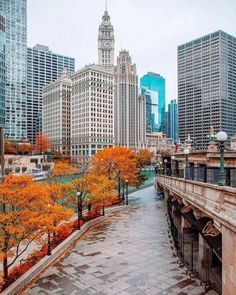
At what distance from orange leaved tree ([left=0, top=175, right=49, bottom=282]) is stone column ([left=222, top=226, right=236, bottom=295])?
450 inches

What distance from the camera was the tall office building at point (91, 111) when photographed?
15688 centimetres

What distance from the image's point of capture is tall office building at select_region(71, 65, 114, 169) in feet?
515

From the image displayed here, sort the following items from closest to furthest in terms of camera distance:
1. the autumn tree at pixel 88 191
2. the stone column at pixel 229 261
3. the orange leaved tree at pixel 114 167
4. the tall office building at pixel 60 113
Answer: the stone column at pixel 229 261 → the autumn tree at pixel 88 191 → the orange leaved tree at pixel 114 167 → the tall office building at pixel 60 113

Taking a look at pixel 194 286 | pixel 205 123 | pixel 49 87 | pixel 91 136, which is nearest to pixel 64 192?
pixel 194 286

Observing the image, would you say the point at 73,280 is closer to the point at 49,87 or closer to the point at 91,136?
the point at 91,136

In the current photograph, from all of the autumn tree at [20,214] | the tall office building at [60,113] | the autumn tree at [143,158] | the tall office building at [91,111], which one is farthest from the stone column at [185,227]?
the tall office building at [60,113]

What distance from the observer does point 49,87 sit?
618 ft

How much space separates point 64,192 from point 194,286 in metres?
21.3

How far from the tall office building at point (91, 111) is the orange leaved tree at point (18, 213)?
13228cm

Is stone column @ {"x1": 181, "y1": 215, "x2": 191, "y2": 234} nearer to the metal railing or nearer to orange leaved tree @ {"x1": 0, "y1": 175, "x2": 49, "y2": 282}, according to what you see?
the metal railing

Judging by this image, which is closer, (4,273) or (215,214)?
(215,214)

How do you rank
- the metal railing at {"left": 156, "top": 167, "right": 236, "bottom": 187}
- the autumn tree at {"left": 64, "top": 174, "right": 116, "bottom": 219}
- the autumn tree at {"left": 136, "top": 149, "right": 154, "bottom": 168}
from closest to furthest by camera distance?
1. the metal railing at {"left": 156, "top": 167, "right": 236, "bottom": 187}
2. the autumn tree at {"left": 64, "top": 174, "right": 116, "bottom": 219}
3. the autumn tree at {"left": 136, "top": 149, "right": 154, "bottom": 168}

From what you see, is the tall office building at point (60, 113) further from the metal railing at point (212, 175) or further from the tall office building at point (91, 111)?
the metal railing at point (212, 175)

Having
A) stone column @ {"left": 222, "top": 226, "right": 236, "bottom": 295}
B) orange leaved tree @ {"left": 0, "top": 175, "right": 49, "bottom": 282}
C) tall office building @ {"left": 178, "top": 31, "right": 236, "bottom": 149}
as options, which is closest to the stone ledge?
orange leaved tree @ {"left": 0, "top": 175, "right": 49, "bottom": 282}
